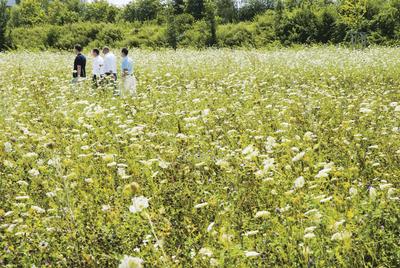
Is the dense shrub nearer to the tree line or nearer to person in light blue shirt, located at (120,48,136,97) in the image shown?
the tree line

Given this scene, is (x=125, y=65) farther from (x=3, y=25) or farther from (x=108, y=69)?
(x=3, y=25)

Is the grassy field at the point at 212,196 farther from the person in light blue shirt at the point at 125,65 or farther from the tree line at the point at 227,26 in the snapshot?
the tree line at the point at 227,26

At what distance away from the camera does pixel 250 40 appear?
31562 mm

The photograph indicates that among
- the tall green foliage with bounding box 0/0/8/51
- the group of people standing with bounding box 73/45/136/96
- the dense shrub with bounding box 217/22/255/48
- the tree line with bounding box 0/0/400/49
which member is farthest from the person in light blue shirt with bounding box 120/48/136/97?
the tall green foliage with bounding box 0/0/8/51

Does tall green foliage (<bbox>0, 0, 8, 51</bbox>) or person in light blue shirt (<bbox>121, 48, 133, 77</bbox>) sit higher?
tall green foliage (<bbox>0, 0, 8, 51</bbox>)

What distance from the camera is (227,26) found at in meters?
35.4

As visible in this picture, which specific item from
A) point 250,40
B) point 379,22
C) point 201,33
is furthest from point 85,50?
point 379,22

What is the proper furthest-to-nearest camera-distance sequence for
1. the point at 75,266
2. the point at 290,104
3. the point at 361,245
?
1. the point at 290,104
2. the point at 75,266
3. the point at 361,245

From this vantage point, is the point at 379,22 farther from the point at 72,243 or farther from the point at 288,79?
the point at 72,243

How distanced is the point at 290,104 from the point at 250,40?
2519 centimetres

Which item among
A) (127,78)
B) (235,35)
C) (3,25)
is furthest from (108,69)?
(3,25)

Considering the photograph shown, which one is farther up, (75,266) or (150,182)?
(150,182)

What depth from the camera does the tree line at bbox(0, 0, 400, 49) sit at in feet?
98.3

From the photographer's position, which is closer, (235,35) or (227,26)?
(235,35)
